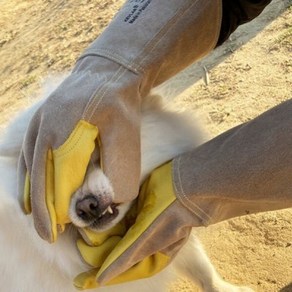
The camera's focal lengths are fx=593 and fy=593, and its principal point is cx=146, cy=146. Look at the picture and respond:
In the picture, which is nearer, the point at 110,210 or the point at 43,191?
the point at 43,191

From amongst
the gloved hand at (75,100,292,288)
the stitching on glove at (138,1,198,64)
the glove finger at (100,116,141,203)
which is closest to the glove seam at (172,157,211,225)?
the gloved hand at (75,100,292,288)

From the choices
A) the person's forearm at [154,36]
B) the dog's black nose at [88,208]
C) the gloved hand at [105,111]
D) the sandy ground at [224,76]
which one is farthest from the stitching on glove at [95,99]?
the sandy ground at [224,76]

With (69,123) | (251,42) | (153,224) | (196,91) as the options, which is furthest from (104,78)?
(251,42)

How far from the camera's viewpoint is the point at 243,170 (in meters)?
1.52

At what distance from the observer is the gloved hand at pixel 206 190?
151 cm

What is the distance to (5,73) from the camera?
4617mm

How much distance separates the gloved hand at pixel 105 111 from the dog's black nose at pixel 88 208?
1.6 inches

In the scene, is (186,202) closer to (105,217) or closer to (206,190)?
(206,190)

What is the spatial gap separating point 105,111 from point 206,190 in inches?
13.3

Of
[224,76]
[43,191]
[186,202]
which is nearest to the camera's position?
[43,191]

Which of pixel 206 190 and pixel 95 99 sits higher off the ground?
pixel 95 99

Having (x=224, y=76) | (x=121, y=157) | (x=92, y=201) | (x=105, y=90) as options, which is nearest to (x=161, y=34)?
(x=105, y=90)

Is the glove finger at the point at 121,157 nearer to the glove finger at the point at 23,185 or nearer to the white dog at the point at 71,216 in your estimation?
the white dog at the point at 71,216

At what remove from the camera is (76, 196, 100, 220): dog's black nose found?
61.4 inches
